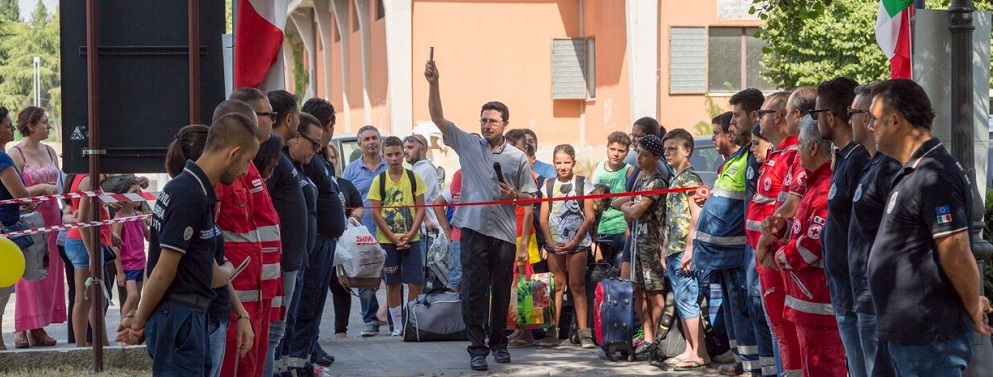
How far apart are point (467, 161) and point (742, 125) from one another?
253 cm

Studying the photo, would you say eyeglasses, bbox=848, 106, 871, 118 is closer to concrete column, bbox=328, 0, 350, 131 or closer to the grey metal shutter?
the grey metal shutter

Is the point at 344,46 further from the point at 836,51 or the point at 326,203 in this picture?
the point at 326,203

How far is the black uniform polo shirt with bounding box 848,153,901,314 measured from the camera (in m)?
5.36

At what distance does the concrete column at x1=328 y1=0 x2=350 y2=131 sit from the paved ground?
22.7 metres

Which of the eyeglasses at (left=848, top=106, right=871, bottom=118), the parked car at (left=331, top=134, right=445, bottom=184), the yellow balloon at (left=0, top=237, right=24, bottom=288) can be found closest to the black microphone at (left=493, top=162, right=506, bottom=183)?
the yellow balloon at (left=0, top=237, right=24, bottom=288)

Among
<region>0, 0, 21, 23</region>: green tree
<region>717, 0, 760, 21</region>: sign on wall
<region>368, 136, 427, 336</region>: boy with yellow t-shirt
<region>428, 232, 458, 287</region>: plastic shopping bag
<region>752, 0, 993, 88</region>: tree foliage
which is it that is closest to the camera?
<region>368, 136, 427, 336</region>: boy with yellow t-shirt

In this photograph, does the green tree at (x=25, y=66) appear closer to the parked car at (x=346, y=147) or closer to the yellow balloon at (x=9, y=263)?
the parked car at (x=346, y=147)

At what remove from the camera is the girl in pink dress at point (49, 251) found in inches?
433

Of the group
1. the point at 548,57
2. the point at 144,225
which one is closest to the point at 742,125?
the point at 144,225

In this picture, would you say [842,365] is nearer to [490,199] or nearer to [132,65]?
[490,199]

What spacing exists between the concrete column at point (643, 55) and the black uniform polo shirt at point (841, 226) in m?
18.7

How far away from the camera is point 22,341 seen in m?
11.1

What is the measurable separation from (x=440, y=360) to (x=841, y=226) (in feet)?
17.3

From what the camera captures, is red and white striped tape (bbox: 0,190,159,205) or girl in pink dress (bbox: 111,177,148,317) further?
girl in pink dress (bbox: 111,177,148,317)
